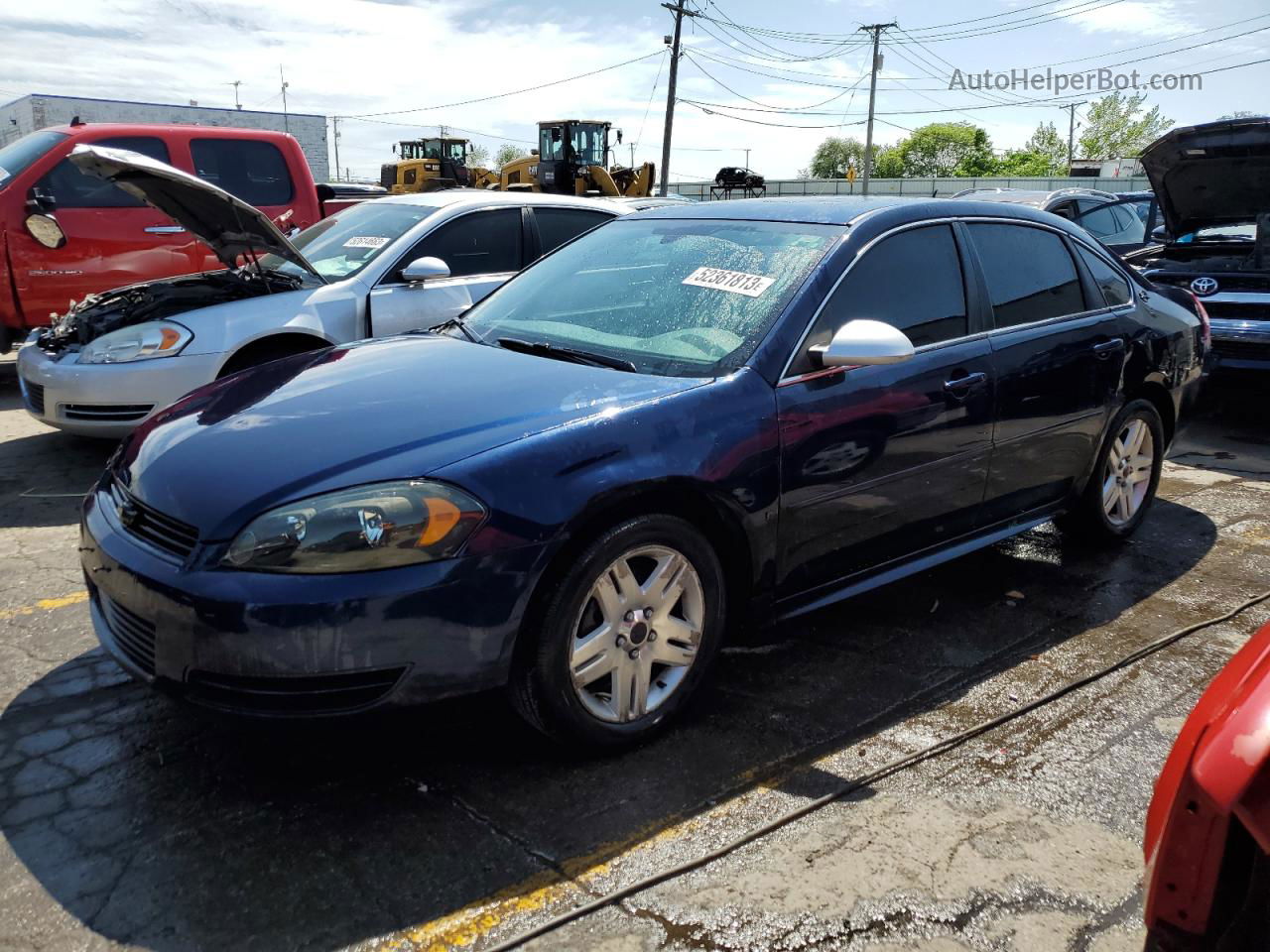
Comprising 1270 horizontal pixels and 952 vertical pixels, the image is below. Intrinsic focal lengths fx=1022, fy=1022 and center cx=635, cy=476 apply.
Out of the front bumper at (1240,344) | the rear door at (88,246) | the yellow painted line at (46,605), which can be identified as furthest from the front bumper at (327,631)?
the front bumper at (1240,344)

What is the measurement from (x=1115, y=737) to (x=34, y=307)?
7983 millimetres

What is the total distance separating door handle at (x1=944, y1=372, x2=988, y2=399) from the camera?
11.7 ft

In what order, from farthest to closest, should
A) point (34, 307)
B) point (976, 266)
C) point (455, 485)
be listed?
point (34, 307) → point (976, 266) → point (455, 485)

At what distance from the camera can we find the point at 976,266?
3.87m

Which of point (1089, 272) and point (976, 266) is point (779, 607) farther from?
point (1089, 272)

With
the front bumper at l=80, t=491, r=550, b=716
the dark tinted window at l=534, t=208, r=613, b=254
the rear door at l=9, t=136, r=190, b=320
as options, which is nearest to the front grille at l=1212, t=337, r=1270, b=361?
the dark tinted window at l=534, t=208, r=613, b=254

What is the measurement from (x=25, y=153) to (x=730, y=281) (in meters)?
7.05

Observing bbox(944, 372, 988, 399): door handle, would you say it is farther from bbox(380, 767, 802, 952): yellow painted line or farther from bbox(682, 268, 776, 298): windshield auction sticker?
bbox(380, 767, 802, 952): yellow painted line

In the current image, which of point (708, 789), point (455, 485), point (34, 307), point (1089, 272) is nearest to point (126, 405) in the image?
point (34, 307)

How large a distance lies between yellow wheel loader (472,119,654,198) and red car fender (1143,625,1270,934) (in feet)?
76.1

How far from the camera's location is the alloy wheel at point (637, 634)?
2729mm

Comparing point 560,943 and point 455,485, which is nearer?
point 560,943

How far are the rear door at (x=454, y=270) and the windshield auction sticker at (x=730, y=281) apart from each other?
2345 millimetres

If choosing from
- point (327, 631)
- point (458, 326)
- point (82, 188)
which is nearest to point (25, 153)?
point (82, 188)
